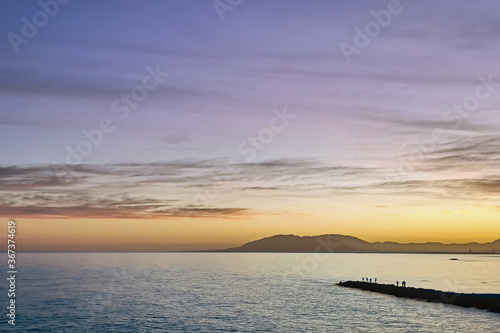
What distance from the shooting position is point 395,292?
108 meters

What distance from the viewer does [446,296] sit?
92375 millimetres

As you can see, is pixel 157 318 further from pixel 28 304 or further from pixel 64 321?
pixel 28 304

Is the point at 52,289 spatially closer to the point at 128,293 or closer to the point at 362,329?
the point at 128,293

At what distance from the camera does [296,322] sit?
68.2 m

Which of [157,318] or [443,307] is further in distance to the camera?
[443,307]

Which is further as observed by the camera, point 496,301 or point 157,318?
point 496,301

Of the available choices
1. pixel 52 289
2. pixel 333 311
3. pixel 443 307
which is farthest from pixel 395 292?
pixel 52 289

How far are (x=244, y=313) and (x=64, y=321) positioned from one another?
28660 millimetres

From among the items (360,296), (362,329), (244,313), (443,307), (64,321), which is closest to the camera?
(362,329)

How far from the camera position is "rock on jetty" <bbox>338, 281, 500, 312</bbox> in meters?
80.8

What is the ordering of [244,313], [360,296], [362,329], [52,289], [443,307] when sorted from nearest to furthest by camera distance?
[362,329], [244,313], [443,307], [360,296], [52,289]

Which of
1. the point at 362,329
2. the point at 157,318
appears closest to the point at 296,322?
the point at 362,329

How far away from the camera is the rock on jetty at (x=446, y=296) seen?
80.8 metres

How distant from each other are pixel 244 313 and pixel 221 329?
14.9m
